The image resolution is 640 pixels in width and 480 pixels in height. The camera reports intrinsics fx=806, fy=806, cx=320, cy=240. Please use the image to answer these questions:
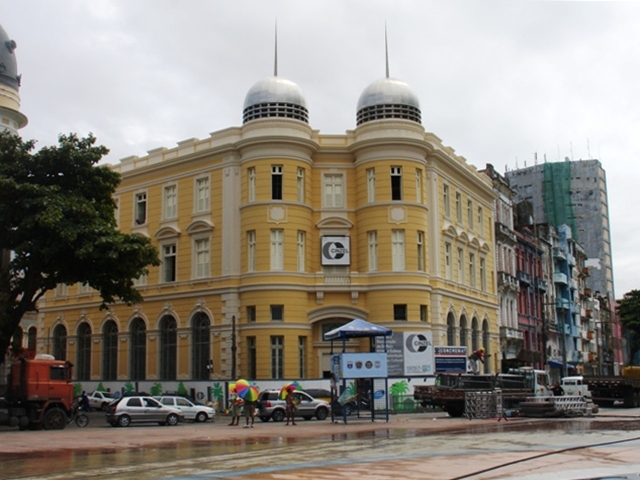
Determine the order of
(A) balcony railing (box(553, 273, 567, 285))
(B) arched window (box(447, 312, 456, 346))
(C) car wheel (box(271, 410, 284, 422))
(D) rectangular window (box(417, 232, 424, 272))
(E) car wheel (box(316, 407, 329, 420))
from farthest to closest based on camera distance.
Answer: (A) balcony railing (box(553, 273, 567, 285)), (B) arched window (box(447, 312, 456, 346)), (D) rectangular window (box(417, 232, 424, 272)), (E) car wheel (box(316, 407, 329, 420)), (C) car wheel (box(271, 410, 284, 422))

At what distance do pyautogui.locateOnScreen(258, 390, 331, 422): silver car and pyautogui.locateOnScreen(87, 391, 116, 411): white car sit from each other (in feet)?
41.8

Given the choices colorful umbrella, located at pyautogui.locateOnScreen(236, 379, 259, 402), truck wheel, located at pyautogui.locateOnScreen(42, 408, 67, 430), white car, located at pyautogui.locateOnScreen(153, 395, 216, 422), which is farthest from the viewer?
white car, located at pyautogui.locateOnScreen(153, 395, 216, 422)

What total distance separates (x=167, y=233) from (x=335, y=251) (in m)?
10.9

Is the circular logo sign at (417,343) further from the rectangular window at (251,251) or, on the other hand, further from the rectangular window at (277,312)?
the rectangular window at (251,251)

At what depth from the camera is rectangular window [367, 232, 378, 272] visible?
45.8m

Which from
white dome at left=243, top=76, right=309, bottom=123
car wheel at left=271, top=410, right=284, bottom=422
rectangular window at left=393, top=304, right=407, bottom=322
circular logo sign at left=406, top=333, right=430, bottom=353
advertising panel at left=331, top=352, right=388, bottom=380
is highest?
white dome at left=243, top=76, right=309, bottom=123

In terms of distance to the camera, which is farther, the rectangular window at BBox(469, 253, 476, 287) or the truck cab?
the rectangular window at BBox(469, 253, 476, 287)

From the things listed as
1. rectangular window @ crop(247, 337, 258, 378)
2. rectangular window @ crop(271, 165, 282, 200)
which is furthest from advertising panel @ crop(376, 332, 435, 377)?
rectangular window @ crop(271, 165, 282, 200)

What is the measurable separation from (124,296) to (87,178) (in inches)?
220

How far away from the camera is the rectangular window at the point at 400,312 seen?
1769 inches

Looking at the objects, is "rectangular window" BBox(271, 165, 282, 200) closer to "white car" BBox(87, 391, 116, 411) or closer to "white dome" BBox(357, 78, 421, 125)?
"white dome" BBox(357, 78, 421, 125)

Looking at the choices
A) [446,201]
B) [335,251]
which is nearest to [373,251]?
[335,251]

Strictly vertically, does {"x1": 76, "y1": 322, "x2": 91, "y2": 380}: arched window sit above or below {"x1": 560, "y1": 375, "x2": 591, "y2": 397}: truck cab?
above

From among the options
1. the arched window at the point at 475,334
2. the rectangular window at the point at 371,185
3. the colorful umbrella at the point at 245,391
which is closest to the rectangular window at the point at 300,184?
the rectangular window at the point at 371,185
